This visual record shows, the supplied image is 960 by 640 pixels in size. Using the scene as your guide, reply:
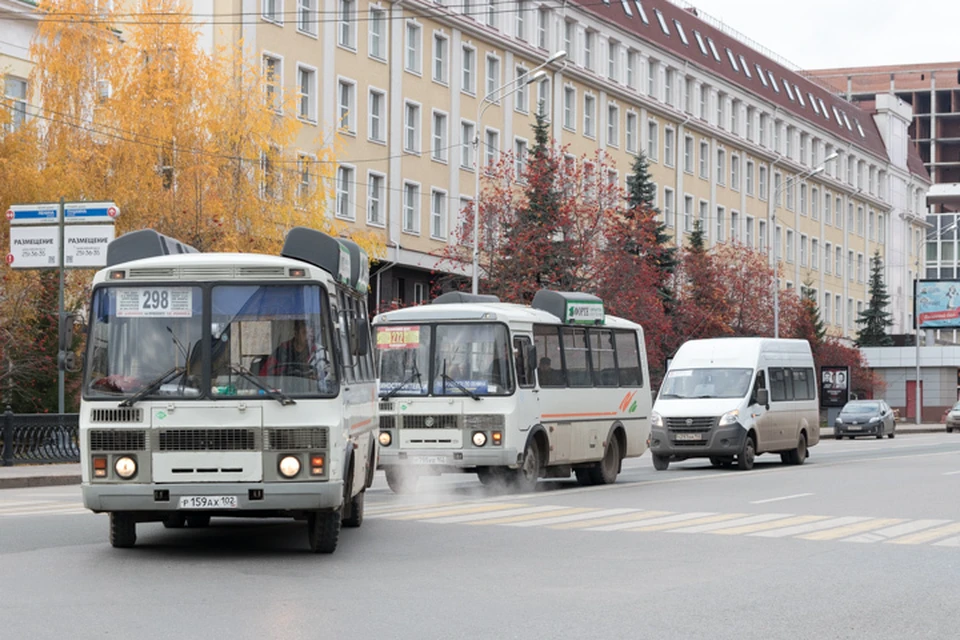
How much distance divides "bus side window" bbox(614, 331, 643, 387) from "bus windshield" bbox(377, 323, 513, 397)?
4.77 m

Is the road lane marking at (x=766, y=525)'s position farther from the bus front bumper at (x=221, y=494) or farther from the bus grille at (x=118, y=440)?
the bus grille at (x=118, y=440)

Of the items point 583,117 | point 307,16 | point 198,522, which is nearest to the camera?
point 198,522

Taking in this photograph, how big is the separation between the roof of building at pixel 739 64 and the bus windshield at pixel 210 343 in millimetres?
60792

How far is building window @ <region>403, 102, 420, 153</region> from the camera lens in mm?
58938

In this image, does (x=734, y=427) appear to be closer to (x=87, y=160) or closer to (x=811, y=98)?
(x=87, y=160)

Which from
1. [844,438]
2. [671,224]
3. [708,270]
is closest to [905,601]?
[844,438]

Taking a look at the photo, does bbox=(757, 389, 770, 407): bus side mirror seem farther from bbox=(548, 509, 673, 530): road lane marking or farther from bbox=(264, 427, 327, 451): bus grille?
bbox=(264, 427, 327, 451): bus grille

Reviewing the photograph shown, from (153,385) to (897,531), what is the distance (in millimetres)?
8254

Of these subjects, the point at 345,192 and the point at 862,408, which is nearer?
the point at 345,192

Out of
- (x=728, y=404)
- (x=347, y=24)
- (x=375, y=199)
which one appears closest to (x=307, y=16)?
(x=347, y=24)

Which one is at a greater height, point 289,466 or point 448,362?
point 448,362

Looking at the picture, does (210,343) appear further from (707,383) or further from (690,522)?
(707,383)

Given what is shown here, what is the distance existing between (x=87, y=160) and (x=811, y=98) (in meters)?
75.3

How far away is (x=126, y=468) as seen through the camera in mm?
12930
